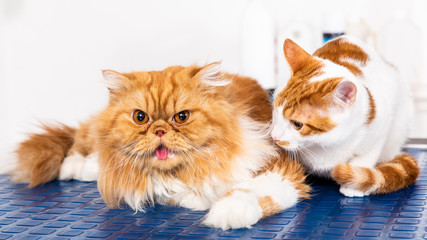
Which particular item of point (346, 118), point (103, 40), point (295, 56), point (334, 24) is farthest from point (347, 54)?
point (103, 40)

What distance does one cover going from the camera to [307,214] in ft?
5.37

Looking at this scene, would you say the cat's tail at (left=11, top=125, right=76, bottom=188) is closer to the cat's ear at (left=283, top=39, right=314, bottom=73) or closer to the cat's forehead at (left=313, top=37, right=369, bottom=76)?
the cat's ear at (left=283, top=39, right=314, bottom=73)

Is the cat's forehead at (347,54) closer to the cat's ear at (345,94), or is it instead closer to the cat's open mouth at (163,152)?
the cat's ear at (345,94)

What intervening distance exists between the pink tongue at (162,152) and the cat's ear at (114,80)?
22 centimetres

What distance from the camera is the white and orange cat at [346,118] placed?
1642 millimetres

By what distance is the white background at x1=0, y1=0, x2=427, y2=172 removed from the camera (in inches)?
131

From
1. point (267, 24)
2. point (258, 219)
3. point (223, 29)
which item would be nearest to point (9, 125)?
point (223, 29)

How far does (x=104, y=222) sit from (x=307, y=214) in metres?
0.59

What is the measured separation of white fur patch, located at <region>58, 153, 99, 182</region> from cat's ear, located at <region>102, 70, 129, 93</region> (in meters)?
0.50

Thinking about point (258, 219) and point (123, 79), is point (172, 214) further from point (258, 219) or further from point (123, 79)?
point (123, 79)

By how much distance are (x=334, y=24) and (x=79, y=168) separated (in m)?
1.51

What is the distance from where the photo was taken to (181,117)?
1.63 meters

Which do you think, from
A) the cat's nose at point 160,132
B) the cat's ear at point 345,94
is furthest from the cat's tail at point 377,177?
the cat's nose at point 160,132

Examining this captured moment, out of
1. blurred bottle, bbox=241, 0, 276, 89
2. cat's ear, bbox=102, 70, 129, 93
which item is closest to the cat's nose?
cat's ear, bbox=102, 70, 129, 93
